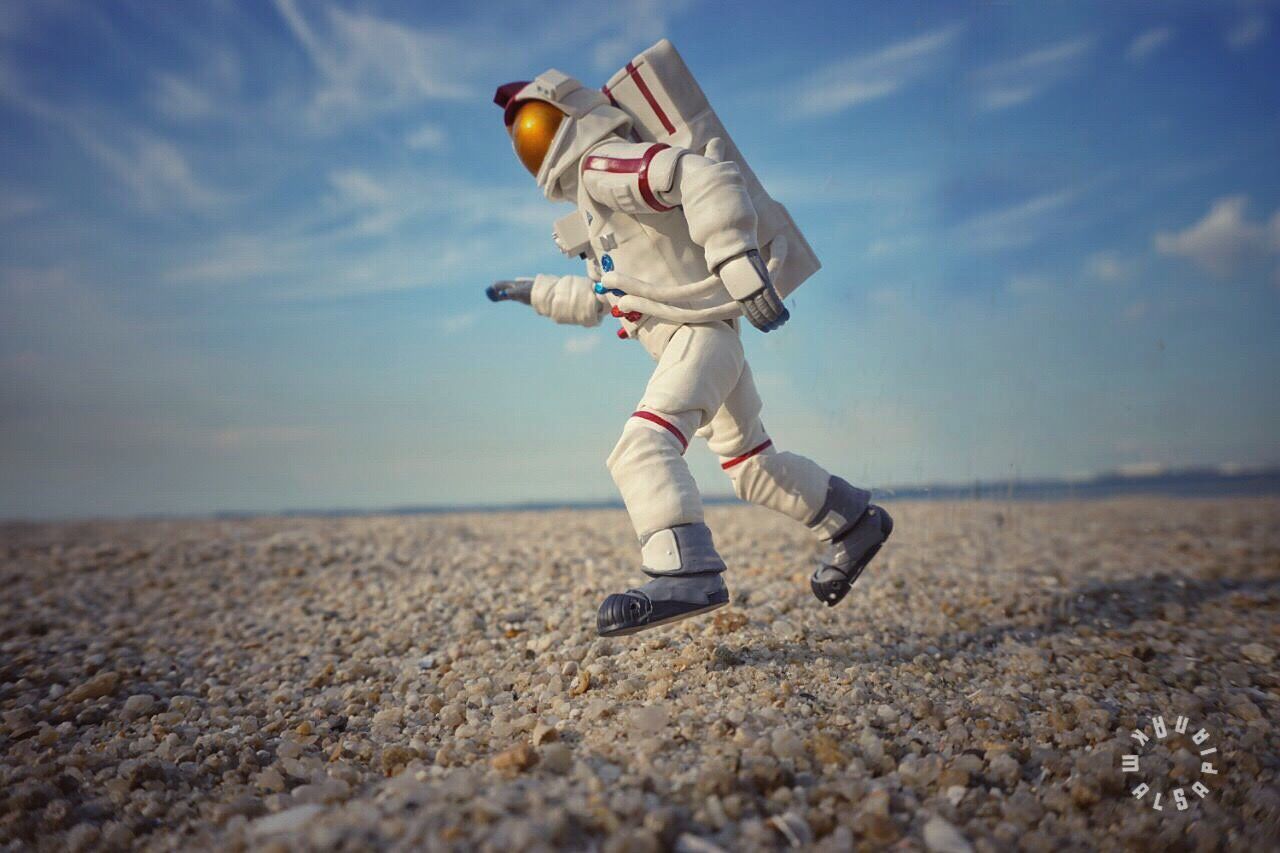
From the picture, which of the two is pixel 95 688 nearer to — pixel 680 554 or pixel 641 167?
pixel 680 554

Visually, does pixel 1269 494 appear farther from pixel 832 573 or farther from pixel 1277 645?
pixel 832 573

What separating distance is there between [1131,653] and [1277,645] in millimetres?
1190

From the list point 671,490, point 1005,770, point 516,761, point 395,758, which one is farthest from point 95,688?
point 1005,770

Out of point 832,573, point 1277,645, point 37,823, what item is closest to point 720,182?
point 832,573

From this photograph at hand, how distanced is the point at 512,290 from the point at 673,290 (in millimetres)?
1049

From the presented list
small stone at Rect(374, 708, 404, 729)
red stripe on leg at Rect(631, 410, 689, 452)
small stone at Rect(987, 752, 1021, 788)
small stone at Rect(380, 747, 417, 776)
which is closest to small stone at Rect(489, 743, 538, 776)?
small stone at Rect(380, 747, 417, 776)

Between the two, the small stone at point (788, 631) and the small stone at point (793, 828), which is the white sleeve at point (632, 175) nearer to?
the small stone at point (788, 631)

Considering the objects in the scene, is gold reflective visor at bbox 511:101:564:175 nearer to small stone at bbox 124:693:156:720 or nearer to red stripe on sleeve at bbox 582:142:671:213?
red stripe on sleeve at bbox 582:142:671:213

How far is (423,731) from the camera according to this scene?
2.81 m

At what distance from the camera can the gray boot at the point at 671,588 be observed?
257 cm

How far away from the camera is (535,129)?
10.4 feet

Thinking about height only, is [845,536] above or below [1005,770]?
above

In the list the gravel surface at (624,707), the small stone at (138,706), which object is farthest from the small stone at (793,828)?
the small stone at (138,706)

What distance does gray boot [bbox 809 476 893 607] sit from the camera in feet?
11.4
